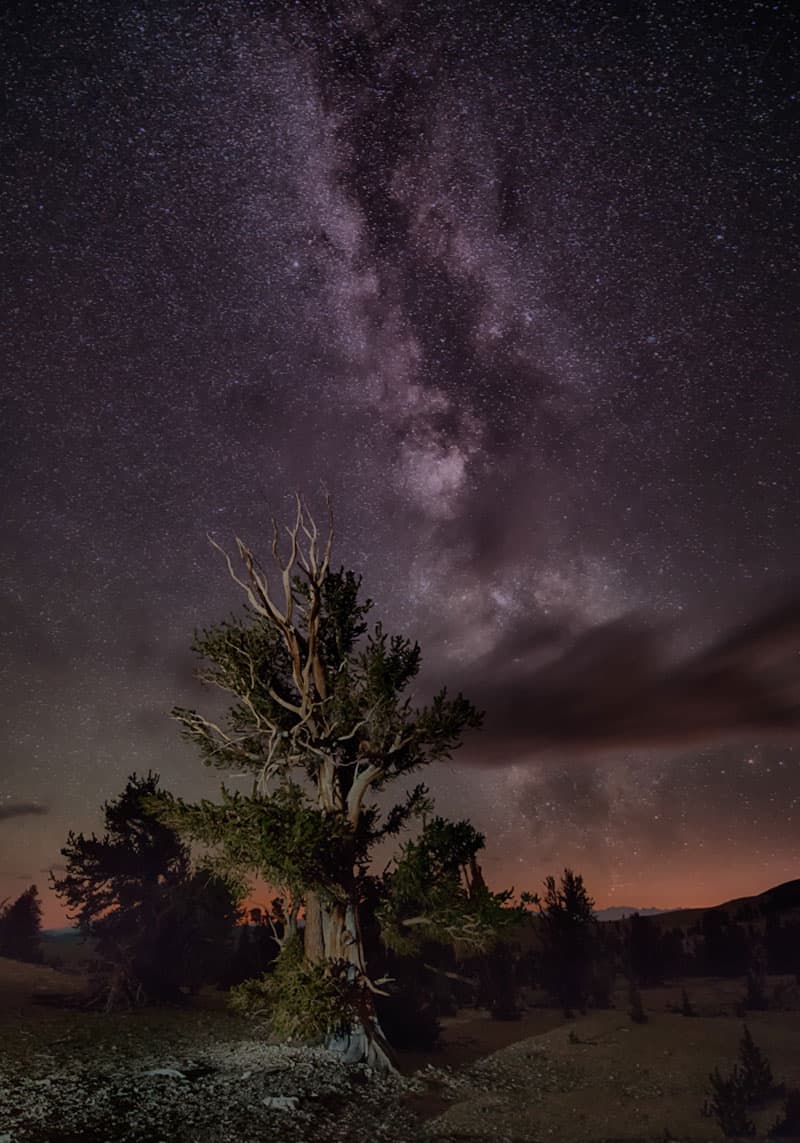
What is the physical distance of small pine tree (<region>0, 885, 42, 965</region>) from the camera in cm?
5234

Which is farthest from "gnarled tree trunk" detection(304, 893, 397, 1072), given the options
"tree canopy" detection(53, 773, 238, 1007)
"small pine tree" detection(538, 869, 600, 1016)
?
"small pine tree" detection(538, 869, 600, 1016)

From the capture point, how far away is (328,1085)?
38.4 feet

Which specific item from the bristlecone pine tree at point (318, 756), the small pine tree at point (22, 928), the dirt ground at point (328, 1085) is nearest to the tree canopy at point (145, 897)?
the dirt ground at point (328, 1085)

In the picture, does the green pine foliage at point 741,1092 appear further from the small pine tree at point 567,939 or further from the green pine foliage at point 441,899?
the small pine tree at point 567,939

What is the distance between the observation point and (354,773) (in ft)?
54.1

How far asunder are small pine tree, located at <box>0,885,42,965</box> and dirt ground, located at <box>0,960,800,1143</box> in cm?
3971

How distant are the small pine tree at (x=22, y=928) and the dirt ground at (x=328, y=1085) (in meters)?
39.7

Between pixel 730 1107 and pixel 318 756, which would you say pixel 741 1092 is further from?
pixel 318 756

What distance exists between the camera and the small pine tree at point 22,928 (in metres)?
52.3

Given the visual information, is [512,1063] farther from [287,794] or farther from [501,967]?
[501,967]

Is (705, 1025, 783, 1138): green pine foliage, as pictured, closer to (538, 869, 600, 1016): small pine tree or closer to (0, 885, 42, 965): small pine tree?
(538, 869, 600, 1016): small pine tree

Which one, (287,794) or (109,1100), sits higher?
(287,794)

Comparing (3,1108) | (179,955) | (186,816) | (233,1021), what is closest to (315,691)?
(186,816)

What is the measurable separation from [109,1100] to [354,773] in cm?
781
